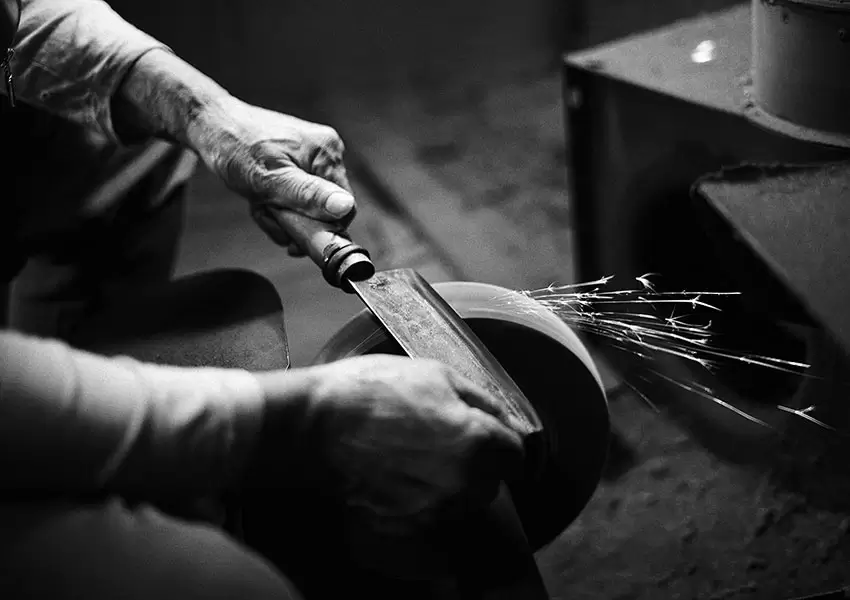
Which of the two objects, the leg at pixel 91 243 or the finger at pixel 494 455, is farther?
the leg at pixel 91 243

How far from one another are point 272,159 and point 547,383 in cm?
57

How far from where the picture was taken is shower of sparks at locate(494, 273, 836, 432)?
1.78m

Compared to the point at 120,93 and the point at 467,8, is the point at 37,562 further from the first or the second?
the point at 467,8

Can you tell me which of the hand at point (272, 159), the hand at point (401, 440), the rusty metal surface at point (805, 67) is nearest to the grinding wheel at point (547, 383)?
the hand at point (272, 159)

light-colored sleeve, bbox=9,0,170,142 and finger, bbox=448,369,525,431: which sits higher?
light-colored sleeve, bbox=9,0,170,142

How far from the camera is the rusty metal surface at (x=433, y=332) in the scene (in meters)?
1.00

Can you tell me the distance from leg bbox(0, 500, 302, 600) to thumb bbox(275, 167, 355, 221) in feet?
1.97

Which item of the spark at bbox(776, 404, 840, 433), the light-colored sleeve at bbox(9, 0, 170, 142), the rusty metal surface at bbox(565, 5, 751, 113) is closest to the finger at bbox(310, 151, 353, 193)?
the light-colored sleeve at bbox(9, 0, 170, 142)

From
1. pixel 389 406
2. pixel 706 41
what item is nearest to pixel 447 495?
pixel 389 406

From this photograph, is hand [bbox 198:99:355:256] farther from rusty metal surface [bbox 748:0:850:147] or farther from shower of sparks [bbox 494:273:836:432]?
rusty metal surface [bbox 748:0:850:147]

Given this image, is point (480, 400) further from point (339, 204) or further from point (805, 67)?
point (805, 67)

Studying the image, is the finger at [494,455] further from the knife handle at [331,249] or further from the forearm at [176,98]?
the forearm at [176,98]

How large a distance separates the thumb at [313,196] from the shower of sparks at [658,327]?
19.6 inches

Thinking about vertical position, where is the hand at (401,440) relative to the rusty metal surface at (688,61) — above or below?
below
